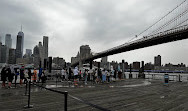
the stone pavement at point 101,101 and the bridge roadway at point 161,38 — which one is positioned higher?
the bridge roadway at point 161,38

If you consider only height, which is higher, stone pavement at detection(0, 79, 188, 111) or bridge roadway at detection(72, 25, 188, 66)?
bridge roadway at detection(72, 25, 188, 66)

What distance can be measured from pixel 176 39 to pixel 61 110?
36.8 m

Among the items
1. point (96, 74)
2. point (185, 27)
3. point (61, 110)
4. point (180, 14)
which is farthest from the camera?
A: point (180, 14)

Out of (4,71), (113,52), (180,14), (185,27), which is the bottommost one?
(4,71)

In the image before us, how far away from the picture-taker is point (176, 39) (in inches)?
1351

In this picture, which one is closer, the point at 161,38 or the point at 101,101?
the point at 101,101

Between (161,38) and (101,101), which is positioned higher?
(161,38)

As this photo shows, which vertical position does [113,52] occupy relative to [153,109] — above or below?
above

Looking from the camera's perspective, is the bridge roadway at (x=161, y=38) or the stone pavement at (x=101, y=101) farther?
the bridge roadway at (x=161, y=38)

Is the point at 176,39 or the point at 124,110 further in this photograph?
the point at 176,39

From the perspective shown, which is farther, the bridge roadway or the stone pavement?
the bridge roadway

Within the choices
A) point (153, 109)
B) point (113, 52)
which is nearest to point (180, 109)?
point (153, 109)

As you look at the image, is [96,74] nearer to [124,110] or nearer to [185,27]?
[124,110]

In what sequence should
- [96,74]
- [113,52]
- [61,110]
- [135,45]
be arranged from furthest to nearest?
[113,52] → [135,45] → [96,74] → [61,110]
